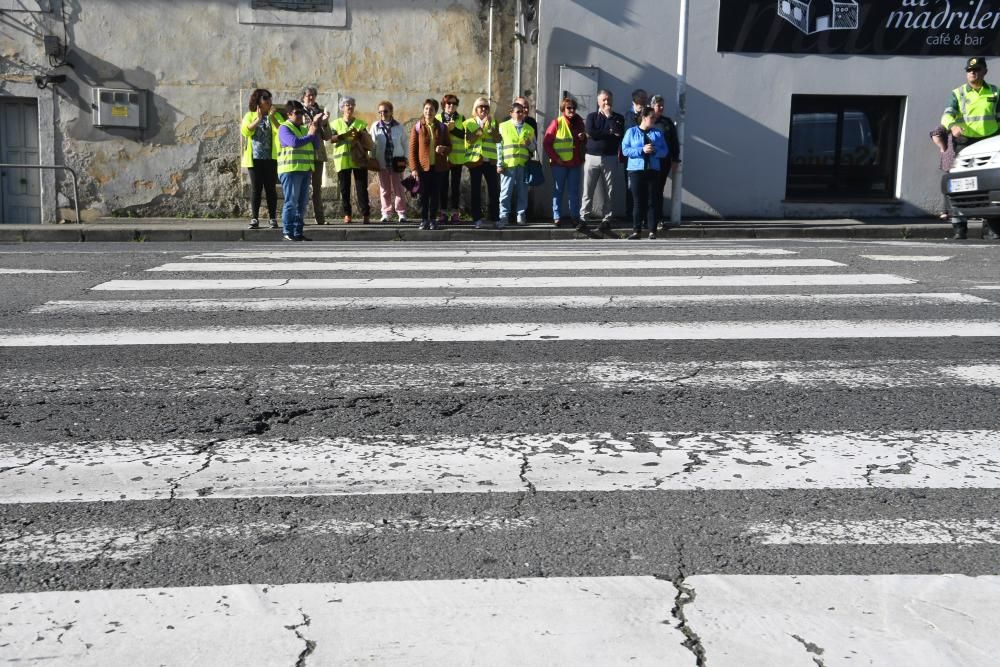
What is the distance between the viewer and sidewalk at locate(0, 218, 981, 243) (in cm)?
1502

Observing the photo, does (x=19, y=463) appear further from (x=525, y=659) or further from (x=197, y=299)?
(x=197, y=299)

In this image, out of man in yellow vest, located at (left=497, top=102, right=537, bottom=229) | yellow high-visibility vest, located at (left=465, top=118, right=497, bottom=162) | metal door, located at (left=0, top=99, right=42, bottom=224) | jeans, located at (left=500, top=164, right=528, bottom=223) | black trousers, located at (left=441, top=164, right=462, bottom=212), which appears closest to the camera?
man in yellow vest, located at (left=497, top=102, right=537, bottom=229)

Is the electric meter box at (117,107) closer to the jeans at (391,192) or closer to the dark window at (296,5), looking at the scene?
the dark window at (296,5)

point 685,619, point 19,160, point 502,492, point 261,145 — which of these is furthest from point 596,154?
point 685,619

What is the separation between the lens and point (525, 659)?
272 centimetres

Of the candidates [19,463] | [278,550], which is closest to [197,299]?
[19,463]

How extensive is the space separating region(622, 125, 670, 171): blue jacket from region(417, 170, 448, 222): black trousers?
283 cm

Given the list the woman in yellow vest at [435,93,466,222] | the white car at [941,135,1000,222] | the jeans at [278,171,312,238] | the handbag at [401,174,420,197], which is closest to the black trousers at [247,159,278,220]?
the jeans at [278,171,312,238]

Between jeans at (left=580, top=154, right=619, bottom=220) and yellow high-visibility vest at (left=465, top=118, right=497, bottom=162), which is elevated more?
yellow high-visibility vest at (left=465, top=118, right=497, bottom=162)

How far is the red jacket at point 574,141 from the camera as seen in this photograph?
15281mm

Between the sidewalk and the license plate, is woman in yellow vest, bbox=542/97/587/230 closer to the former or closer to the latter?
the sidewalk

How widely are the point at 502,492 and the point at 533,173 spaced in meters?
12.6

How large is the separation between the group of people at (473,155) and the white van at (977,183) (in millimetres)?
3512

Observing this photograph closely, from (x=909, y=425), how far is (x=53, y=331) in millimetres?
4966
